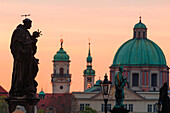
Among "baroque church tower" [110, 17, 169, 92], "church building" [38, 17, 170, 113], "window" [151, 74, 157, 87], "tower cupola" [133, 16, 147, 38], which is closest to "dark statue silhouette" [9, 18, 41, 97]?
"church building" [38, 17, 170, 113]

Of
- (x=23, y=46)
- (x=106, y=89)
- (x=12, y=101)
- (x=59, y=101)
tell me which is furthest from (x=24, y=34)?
(x=59, y=101)

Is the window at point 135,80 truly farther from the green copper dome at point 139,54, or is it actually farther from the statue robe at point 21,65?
the statue robe at point 21,65

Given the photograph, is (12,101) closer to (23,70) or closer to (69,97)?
(23,70)

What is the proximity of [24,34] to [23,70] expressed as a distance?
80 cm

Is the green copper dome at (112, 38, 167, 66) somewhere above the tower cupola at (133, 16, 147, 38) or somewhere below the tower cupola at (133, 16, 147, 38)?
below

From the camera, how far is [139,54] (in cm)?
16738

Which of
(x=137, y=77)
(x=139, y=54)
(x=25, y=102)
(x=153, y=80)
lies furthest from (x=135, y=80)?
(x=25, y=102)

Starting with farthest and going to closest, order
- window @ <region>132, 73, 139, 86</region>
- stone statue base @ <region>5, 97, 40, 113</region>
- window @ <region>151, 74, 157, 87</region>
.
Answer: window @ <region>151, 74, 157, 87</region> → window @ <region>132, 73, 139, 86</region> → stone statue base @ <region>5, 97, 40, 113</region>

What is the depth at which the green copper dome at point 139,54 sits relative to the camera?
165 metres

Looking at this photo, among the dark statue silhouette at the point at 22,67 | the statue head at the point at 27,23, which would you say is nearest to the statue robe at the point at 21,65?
the dark statue silhouette at the point at 22,67

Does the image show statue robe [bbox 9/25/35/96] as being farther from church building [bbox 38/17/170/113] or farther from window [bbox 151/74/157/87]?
window [bbox 151/74/157/87]

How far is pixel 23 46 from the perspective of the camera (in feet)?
64.1

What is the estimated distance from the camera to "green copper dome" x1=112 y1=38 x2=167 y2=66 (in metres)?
165

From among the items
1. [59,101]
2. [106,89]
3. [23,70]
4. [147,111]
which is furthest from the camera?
[59,101]
